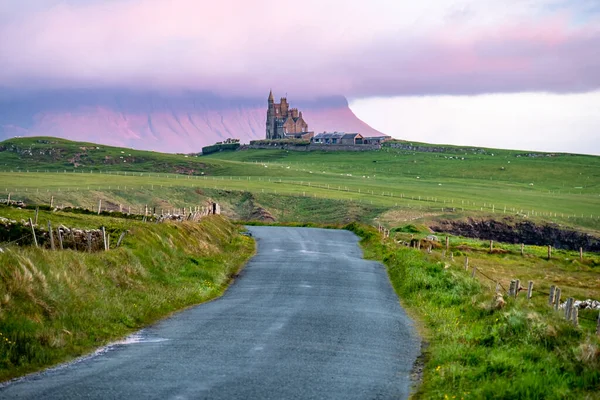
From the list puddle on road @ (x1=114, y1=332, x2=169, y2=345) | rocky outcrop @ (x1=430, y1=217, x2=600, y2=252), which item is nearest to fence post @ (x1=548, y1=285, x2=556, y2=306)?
puddle on road @ (x1=114, y1=332, x2=169, y2=345)

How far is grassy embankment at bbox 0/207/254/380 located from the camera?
17031 mm

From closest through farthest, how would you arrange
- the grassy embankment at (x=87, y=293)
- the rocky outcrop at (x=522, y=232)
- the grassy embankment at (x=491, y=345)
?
1. the grassy embankment at (x=491, y=345)
2. the grassy embankment at (x=87, y=293)
3. the rocky outcrop at (x=522, y=232)

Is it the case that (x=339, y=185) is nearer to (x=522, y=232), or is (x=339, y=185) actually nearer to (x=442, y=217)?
(x=442, y=217)

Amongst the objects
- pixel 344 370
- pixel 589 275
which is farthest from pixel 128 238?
pixel 589 275

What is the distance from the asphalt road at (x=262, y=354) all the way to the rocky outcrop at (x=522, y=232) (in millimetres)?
69057

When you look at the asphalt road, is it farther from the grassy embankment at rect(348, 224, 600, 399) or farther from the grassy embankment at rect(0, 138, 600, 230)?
the grassy embankment at rect(0, 138, 600, 230)

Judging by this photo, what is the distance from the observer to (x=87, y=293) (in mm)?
21672

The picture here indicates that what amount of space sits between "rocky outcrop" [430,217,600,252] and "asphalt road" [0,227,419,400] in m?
69.1

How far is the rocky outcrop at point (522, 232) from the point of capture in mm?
97562

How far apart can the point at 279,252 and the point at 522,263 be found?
20490mm

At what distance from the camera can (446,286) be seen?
2998 cm

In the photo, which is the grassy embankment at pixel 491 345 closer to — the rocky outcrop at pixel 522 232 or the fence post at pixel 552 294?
the fence post at pixel 552 294

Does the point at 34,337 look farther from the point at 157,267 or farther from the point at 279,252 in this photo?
the point at 279,252

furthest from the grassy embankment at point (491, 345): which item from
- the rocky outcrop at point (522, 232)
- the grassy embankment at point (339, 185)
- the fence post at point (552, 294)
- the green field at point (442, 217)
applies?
the rocky outcrop at point (522, 232)
